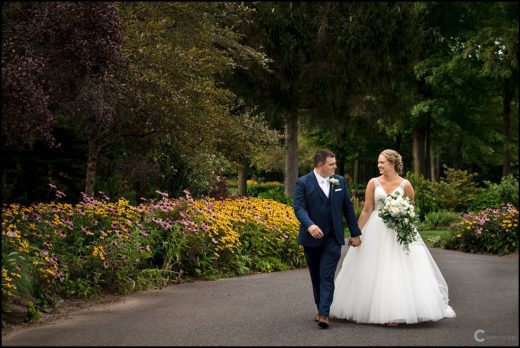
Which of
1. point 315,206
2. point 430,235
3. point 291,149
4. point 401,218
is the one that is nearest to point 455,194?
point 430,235

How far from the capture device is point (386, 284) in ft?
25.3

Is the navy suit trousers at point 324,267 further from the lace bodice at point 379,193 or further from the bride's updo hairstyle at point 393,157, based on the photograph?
the bride's updo hairstyle at point 393,157

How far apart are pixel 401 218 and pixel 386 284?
79cm

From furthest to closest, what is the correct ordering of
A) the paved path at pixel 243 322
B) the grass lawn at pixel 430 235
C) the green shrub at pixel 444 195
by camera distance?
the green shrub at pixel 444 195
the grass lawn at pixel 430 235
the paved path at pixel 243 322

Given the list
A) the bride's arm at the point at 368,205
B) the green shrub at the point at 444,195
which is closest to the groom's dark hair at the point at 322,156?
the bride's arm at the point at 368,205

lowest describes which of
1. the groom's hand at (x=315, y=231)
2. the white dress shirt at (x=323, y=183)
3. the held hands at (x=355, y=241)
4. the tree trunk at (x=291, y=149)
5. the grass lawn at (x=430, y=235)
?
the grass lawn at (x=430, y=235)

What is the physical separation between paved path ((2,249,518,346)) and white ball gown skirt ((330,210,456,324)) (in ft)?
0.45

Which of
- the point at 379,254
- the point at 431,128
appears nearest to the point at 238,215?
the point at 379,254

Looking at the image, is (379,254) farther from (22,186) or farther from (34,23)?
(22,186)

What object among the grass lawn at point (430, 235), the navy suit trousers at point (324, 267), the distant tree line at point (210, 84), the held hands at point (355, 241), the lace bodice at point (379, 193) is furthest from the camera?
the grass lawn at point (430, 235)

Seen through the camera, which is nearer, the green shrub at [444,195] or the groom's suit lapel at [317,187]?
the groom's suit lapel at [317,187]

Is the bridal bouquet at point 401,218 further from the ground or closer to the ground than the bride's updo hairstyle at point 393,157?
closer to the ground

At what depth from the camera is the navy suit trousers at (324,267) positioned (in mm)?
7445

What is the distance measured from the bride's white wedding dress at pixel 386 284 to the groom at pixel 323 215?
0.44m
